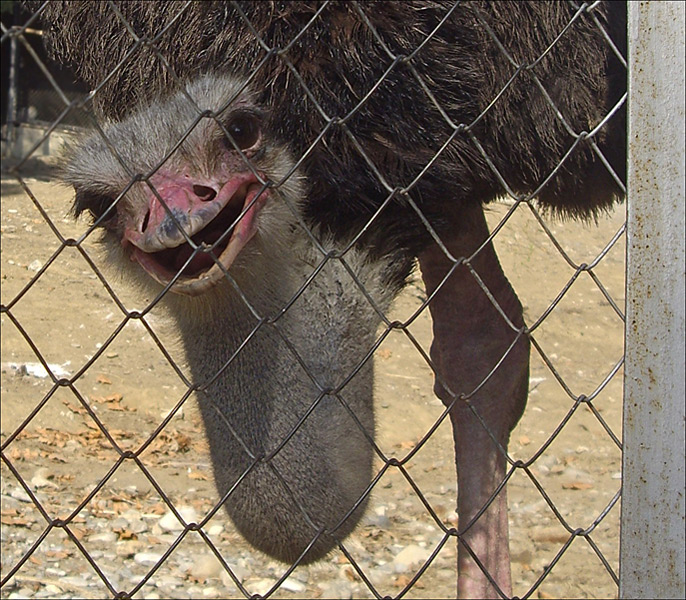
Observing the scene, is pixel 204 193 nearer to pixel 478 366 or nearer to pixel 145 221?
pixel 145 221

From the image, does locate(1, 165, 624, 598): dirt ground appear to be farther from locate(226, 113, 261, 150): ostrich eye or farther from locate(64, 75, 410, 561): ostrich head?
locate(226, 113, 261, 150): ostrich eye

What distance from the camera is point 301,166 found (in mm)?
2348

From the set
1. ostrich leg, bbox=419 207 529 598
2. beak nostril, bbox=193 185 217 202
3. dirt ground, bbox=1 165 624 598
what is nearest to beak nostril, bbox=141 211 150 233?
beak nostril, bbox=193 185 217 202

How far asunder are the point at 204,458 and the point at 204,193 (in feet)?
10.0

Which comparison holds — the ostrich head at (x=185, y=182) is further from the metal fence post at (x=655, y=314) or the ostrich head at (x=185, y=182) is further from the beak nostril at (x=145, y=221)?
the metal fence post at (x=655, y=314)

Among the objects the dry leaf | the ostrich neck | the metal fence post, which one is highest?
the metal fence post

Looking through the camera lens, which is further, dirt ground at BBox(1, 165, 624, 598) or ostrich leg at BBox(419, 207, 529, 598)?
dirt ground at BBox(1, 165, 624, 598)

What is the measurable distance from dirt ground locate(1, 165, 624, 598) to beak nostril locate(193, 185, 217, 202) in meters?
0.31

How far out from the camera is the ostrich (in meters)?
2.06

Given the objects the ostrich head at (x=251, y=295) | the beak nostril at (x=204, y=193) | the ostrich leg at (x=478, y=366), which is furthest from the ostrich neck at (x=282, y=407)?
the ostrich leg at (x=478, y=366)

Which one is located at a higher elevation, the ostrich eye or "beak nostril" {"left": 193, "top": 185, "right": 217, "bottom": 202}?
the ostrich eye

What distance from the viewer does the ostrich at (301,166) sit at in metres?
2.06

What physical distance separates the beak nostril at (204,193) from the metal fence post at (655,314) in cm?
94

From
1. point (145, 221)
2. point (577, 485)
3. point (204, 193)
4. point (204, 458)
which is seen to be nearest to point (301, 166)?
point (204, 193)
